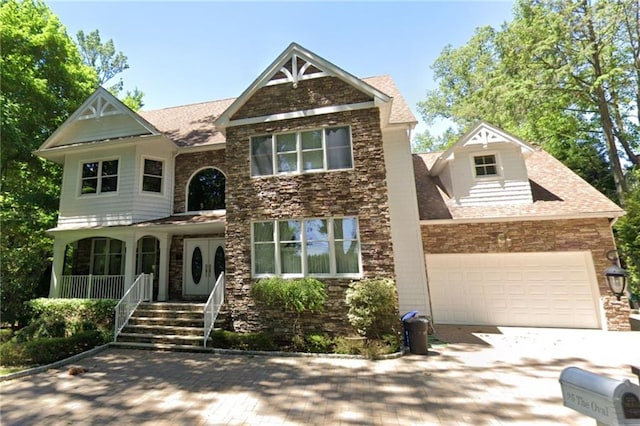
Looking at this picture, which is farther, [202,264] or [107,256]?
[107,256]

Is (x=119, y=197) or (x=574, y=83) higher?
(x=574, y=83)

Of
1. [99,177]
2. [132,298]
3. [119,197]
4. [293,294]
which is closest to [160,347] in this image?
[132,298]

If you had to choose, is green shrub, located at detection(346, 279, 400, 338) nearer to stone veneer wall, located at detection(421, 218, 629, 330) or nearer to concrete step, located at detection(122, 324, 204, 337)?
stone veneer wall, located at detection(421, 218, 629, 330)

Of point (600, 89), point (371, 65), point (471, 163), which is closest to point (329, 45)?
point (371, 65)

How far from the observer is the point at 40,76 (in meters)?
13.8

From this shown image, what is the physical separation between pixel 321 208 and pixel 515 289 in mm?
7856

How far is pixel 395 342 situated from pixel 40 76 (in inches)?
775

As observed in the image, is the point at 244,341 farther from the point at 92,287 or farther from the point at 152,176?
the point at 152,176

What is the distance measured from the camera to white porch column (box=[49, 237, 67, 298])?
431 inches

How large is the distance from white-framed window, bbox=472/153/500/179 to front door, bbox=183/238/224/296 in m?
10.7

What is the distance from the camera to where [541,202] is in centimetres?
1069

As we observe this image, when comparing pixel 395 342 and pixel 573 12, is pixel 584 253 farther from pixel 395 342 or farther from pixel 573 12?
pixel 573 12

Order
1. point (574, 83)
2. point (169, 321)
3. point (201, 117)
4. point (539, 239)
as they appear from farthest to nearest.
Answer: point (574, 83)
point (201, 117)
point (539, 239)
point (169, 321)

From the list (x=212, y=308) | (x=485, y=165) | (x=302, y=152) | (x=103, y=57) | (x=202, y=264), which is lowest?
(x=212, y=308)
